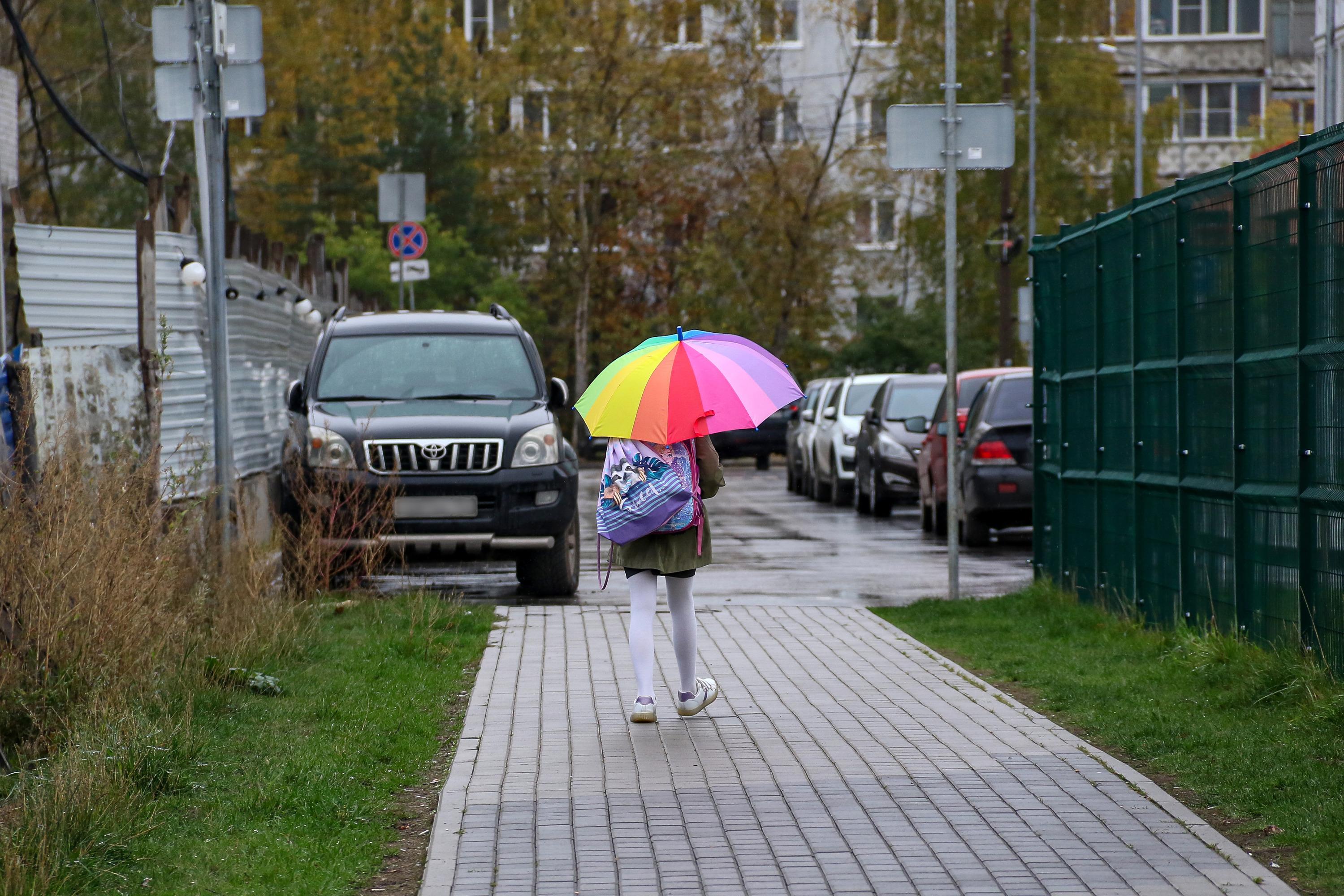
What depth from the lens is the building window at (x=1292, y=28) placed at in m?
60.8

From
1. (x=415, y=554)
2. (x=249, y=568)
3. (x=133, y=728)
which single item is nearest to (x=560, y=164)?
(x=415, y=554)

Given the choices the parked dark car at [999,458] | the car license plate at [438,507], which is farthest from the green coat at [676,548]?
the parked dark car at [999,458]

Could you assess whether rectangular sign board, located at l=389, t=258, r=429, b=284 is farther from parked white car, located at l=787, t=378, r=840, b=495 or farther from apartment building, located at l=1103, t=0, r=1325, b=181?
apartment building, located at l=1103, t=0, r=1325, b=181

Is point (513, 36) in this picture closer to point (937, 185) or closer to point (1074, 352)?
point (937, 185)

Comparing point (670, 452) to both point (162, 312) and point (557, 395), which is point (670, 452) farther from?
point (162, 312)

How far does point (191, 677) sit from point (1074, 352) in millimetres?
6181

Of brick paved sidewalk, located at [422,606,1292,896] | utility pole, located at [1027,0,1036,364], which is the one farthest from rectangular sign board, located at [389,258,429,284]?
utility pole, located at [1027,0,1036,364]

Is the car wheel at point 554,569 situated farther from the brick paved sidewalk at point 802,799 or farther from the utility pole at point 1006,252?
the utility pole at point 1006,252

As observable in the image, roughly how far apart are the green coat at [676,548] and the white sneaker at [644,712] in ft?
1.83

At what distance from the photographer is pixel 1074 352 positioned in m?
12.1

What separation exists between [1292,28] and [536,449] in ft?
182

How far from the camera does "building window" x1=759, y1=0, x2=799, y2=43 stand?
49031 mm

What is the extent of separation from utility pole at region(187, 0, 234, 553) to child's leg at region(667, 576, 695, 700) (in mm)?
4586

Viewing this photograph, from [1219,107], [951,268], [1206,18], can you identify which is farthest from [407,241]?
[1219,107]
